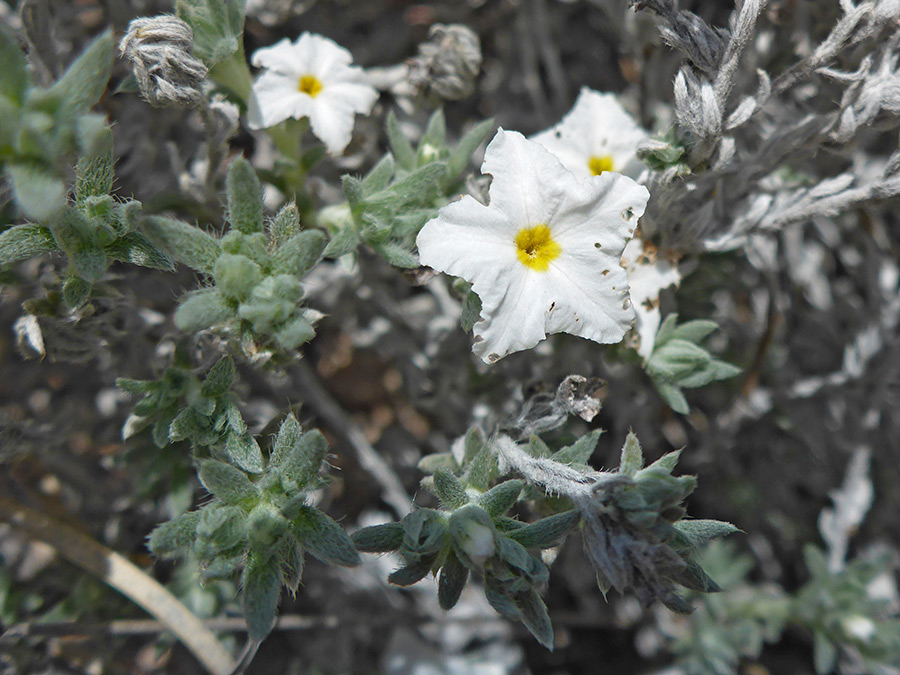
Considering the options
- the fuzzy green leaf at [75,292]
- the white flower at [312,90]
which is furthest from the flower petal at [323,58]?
the fuzzy green leaf at [75,292]

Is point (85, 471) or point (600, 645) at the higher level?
point (85, 471)

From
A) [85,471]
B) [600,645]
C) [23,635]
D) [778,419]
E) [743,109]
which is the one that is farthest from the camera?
[600,645]

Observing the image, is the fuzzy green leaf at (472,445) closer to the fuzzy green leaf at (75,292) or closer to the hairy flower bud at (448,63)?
the fuzzy green leaf at (75,292)

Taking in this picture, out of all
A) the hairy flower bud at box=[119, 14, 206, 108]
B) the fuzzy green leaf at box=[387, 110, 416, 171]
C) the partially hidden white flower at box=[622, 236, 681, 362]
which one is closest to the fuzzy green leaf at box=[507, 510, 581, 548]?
the partially hidden white flower at box=[622, 236, 681, 362]

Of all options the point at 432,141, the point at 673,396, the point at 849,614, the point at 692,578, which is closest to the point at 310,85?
the point at 432,141

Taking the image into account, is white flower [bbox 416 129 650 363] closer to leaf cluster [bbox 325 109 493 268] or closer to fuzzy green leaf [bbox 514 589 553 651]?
leaf cluster [bbox 325 109 493 268]

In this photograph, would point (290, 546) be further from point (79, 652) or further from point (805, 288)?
point (805, 288)

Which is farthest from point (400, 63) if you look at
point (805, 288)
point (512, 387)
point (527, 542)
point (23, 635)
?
point (23, 635)
